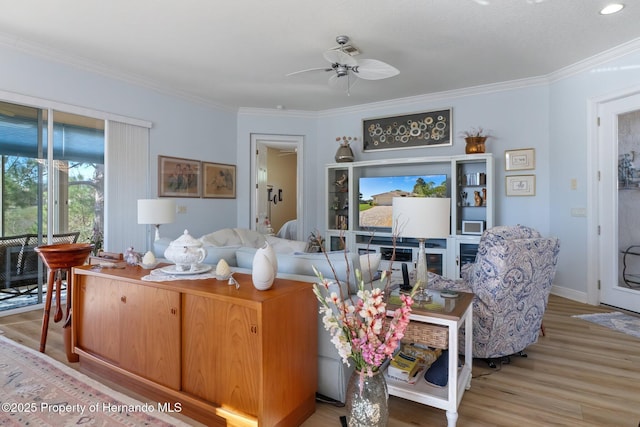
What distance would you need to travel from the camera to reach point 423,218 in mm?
2029

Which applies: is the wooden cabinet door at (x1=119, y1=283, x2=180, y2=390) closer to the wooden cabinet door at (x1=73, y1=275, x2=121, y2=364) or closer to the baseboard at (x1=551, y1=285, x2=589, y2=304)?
the wooden cabinet door at (x1=73, y1=275, x2=121, y2=364)

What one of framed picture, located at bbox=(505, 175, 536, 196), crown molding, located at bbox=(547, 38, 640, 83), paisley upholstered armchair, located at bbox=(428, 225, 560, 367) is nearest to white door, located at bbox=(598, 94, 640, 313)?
crown molding, located at bbox=(547, 38, 640, 83)

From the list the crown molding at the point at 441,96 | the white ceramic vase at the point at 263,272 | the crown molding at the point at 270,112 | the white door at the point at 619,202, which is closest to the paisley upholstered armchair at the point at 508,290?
the white ceramic vase at the point at 263,272

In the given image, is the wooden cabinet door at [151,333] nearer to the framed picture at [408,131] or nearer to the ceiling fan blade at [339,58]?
the ceiling fan blade at [339,58]

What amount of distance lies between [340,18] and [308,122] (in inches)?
125

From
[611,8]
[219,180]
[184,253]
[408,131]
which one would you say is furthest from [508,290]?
[219,180]

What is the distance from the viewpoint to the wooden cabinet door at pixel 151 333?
76.4 inches

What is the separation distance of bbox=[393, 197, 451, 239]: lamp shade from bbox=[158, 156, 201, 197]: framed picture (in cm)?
391

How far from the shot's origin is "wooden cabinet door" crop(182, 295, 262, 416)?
165 centimetres

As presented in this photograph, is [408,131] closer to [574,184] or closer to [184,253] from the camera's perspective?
[574,184]

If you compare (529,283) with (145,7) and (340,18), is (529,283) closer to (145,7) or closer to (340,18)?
(340,18)

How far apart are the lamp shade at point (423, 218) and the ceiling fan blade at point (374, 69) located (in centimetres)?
165

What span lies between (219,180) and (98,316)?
3565 mm

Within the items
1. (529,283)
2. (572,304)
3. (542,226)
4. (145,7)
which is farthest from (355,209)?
(145,7)
